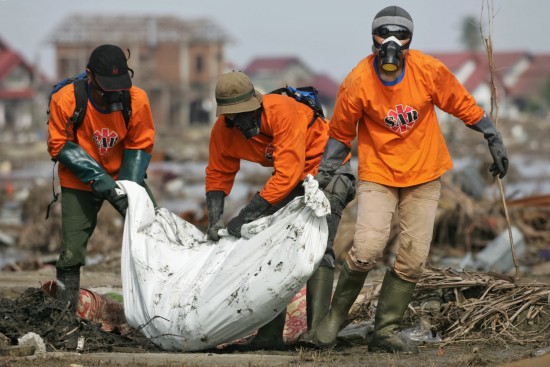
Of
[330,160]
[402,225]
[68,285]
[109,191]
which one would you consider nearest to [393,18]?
[330,160]

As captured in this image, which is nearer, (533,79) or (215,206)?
(215,206)

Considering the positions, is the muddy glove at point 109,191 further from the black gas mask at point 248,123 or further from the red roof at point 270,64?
the red roof at point 270,64

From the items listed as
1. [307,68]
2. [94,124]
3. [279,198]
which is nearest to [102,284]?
[94,124]

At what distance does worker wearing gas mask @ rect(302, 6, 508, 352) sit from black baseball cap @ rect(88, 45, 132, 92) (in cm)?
135

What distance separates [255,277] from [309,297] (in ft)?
2.50

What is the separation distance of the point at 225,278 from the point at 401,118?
Result: 4.37ft

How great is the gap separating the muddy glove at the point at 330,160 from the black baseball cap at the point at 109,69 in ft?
4.27

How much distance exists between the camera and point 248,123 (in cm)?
619

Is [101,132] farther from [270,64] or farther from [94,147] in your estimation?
[270,64]

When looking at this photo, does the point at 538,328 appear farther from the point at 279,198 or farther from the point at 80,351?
the point at 80,351

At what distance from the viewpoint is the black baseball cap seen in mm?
6488

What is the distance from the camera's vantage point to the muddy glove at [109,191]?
6594mm

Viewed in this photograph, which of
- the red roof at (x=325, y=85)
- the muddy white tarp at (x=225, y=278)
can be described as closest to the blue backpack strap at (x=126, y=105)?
the muddy white tarp at (x=225, y=278)

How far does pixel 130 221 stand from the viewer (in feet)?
21.3
